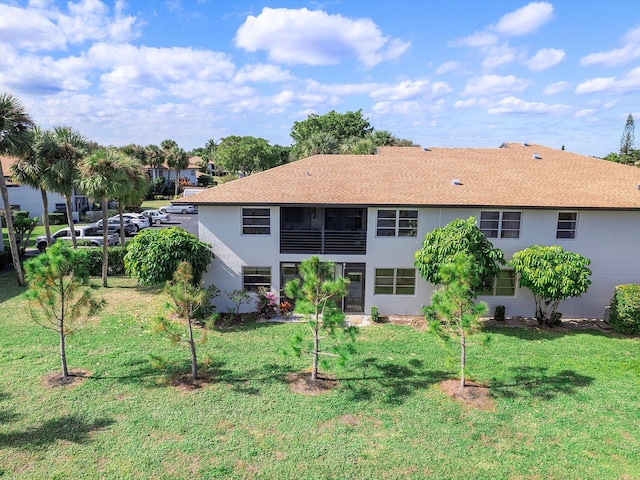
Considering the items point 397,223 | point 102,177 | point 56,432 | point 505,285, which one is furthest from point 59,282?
point 505,285

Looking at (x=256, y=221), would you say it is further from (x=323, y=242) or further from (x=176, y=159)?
(x=176, y=159)

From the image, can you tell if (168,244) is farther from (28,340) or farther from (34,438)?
(34,438)

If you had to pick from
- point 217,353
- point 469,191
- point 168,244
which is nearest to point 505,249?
point 469,191

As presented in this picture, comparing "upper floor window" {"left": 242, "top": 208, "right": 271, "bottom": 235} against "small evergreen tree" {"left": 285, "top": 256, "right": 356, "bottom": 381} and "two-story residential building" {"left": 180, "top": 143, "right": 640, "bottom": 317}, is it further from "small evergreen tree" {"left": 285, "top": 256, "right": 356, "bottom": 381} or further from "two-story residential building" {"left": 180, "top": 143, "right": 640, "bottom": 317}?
"small evergreen tree" {"left": 285, "top": 256, "right": 356, "bottom": 381}

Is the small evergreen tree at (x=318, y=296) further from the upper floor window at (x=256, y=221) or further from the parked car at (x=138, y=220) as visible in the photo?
the parked car at (x=138, y=220)

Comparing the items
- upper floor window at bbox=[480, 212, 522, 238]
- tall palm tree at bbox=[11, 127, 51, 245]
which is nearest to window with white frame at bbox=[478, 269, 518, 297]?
upper floor window at bbox=[480, 212, 522, 238]

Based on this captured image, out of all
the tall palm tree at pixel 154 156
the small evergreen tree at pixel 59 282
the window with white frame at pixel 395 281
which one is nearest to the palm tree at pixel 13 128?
the small evergreen tree at pixel 59 282
